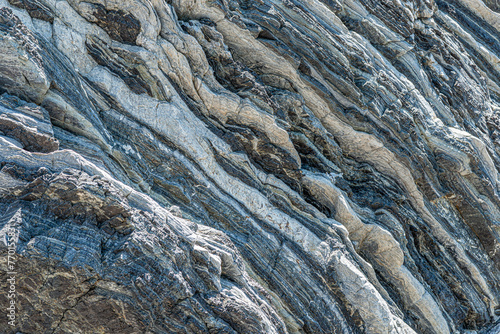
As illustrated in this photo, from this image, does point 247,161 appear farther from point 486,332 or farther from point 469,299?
point 486,332

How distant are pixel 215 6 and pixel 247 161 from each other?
6.74 metres

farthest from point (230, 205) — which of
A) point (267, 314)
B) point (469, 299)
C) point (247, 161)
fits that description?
point (469, 299)

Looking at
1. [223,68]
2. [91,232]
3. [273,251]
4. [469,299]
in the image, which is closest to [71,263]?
[91,232]

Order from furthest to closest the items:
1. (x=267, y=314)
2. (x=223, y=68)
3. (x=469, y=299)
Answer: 1. (x=469, y=299)
2. (x=223, y=68)
3. (x=267, y=314)

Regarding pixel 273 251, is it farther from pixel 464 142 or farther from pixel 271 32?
pixel 464 142

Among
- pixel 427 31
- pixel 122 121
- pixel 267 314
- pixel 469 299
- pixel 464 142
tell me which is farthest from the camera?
pixel 427 31

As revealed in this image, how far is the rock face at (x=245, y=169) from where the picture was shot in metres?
9.75

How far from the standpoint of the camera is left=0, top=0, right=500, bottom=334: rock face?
9750mm

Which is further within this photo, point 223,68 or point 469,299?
point 469,299

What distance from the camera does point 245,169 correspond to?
1481cm

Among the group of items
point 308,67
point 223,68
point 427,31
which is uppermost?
point 427,31

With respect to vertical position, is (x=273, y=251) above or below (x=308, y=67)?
below

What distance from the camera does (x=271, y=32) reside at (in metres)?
17.1

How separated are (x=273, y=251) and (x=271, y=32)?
952 centimetres
